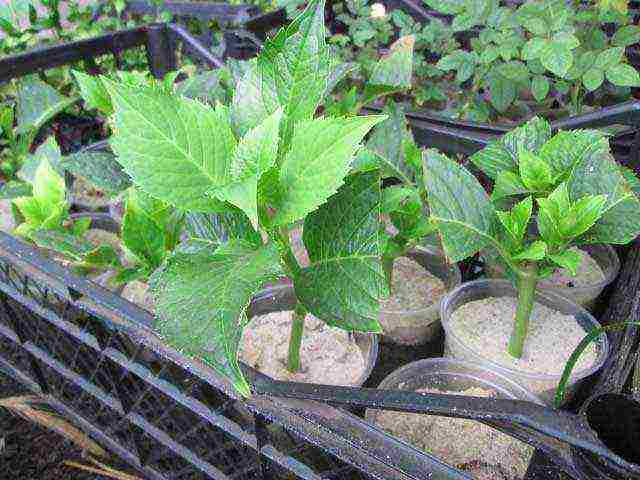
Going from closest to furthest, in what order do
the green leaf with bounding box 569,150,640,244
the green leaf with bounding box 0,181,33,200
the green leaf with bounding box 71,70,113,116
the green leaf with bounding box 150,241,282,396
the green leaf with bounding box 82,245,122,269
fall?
1. the green leaf with bounding box 150,241,282,396
2. the green leaf with bounding box 569,150,640,244
3. the green leaf with bounding box 82,245,122,269
4. the green leaf with bounding box 71,70,113,116
5. the green leaf with bounding box 0,181,33,200

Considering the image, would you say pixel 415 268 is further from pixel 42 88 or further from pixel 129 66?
pixel 129 66

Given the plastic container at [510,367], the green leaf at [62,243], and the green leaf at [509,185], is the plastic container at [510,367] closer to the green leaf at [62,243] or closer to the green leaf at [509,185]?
the green leaf at [509,185]

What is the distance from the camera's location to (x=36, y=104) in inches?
47.1

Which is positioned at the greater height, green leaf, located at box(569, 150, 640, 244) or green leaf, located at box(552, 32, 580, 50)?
green leaf, located at box(552, 32, 580, 50)

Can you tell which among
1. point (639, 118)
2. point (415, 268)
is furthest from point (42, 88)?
point (639, 118)

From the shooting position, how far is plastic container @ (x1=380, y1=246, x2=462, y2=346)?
976 millimetres

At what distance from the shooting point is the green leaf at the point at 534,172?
70 cm

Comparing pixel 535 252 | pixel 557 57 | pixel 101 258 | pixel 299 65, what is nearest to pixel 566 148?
pixel 535 252

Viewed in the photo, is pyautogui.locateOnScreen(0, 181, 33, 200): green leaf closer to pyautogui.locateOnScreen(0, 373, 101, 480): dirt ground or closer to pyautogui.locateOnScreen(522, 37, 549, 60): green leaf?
pyautogui.locateOnScreen(0, 373, 101, 480): dirt ground

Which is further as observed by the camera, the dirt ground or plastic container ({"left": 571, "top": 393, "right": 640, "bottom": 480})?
the dirt ground

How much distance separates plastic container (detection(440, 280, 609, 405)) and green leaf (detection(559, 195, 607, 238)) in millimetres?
227

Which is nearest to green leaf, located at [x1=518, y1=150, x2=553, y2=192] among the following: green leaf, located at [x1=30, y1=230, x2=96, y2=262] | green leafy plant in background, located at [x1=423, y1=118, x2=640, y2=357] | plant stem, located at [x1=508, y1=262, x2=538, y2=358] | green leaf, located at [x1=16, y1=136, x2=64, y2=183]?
green leafy plant in background, located at [x1=423, y1=118, x2=640, y2=357]

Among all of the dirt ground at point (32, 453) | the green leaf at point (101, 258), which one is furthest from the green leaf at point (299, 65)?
the dirt ground at point (32, 453)

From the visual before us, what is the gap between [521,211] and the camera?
2.20 ft
